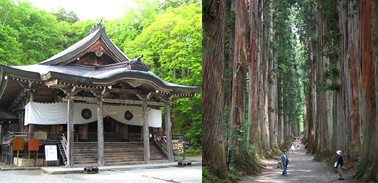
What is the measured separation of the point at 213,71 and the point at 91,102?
9896 millimetres

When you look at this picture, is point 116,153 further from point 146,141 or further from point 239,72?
point 239,72

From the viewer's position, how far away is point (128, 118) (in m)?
18.0

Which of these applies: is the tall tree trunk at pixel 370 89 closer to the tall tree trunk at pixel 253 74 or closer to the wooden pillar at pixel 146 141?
the tall tree trunk at pixel 253 74

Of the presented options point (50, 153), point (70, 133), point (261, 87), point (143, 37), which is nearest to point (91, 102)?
point (70, 133)

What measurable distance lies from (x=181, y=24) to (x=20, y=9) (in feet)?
37.8

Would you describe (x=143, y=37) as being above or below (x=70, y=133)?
above

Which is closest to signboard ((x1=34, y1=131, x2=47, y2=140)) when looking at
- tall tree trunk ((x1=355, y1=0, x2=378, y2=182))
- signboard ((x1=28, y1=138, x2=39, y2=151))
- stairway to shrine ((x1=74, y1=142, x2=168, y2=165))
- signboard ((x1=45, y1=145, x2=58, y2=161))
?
stairway to shrine ((x1=74, y1=142, x2=168, y2=165))

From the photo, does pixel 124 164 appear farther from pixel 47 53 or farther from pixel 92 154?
pixel 47 53

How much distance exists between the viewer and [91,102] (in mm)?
15945

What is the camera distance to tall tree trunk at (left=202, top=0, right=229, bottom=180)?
7195mm

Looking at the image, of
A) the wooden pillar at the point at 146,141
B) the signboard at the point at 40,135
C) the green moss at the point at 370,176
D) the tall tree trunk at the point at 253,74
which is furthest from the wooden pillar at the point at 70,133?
the green moss at the point at 370,176

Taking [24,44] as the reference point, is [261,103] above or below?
below

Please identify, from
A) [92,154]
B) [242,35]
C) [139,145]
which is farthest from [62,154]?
[242,35]

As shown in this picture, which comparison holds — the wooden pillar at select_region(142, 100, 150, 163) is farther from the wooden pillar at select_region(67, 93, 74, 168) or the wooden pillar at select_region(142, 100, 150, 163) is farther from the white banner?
the wooden pillar at select_region(67, 93, 74, 168)
